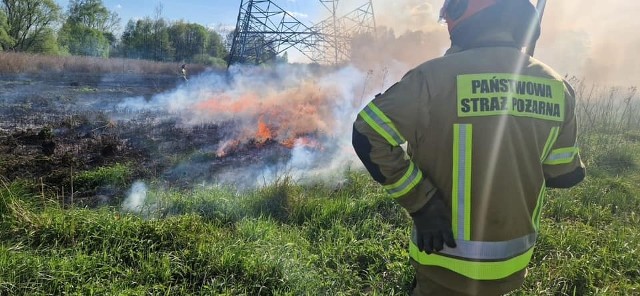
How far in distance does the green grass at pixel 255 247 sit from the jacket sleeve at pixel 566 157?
1634mm

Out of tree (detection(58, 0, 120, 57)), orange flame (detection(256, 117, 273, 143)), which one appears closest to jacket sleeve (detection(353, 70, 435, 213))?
orange flame (detection(256, 117, 273, 143))

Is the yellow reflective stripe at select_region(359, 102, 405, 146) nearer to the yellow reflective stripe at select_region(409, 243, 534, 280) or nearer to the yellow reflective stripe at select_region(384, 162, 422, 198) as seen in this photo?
the yellow reflective stripe at select_region(384, 162, 422, 198)

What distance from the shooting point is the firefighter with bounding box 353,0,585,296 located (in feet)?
5.15

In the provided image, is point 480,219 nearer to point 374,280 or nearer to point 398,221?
point 374,280

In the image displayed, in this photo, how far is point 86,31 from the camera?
48062 millimetres

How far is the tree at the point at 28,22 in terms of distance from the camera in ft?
125

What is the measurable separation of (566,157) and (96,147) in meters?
7.79

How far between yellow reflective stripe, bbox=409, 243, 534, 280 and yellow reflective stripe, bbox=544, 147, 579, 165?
0.46 m

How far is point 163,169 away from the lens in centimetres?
645

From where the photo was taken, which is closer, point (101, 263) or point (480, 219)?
point (480, 219)

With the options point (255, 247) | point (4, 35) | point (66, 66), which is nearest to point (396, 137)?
point (255, 247)

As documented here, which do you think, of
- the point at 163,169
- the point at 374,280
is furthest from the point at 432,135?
the point at 163,169

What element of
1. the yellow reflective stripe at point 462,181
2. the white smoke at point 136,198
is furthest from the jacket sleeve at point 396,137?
the white smoke at point 136,198

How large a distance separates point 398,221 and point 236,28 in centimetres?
1968
